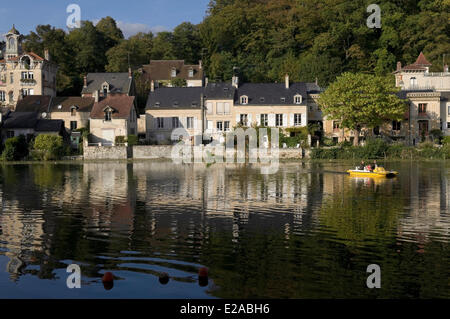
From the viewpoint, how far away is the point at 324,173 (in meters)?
49.5

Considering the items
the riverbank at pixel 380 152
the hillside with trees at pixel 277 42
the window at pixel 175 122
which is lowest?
the riverbank at pixel 380 152

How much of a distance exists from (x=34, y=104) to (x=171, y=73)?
2381 centimetres

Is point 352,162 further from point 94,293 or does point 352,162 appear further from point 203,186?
point 94,293

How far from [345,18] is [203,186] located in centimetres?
6879

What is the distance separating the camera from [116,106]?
75.7 m

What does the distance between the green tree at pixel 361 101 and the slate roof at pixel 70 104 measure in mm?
33116

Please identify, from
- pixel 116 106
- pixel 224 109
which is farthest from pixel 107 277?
pixel 224 109

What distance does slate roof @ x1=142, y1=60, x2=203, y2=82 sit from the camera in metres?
93.9

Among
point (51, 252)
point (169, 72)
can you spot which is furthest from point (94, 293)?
point (169, 72)

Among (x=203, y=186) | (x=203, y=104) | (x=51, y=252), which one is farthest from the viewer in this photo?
(x=203, y=104)

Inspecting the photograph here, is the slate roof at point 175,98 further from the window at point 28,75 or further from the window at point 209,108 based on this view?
the window at point 28,75

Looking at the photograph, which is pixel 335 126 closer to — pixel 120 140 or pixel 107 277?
pixel 120 140

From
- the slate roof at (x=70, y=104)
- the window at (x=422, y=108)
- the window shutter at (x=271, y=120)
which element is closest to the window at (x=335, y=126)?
the window shutter at (x=271, y=120)

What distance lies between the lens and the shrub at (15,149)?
226 feet
